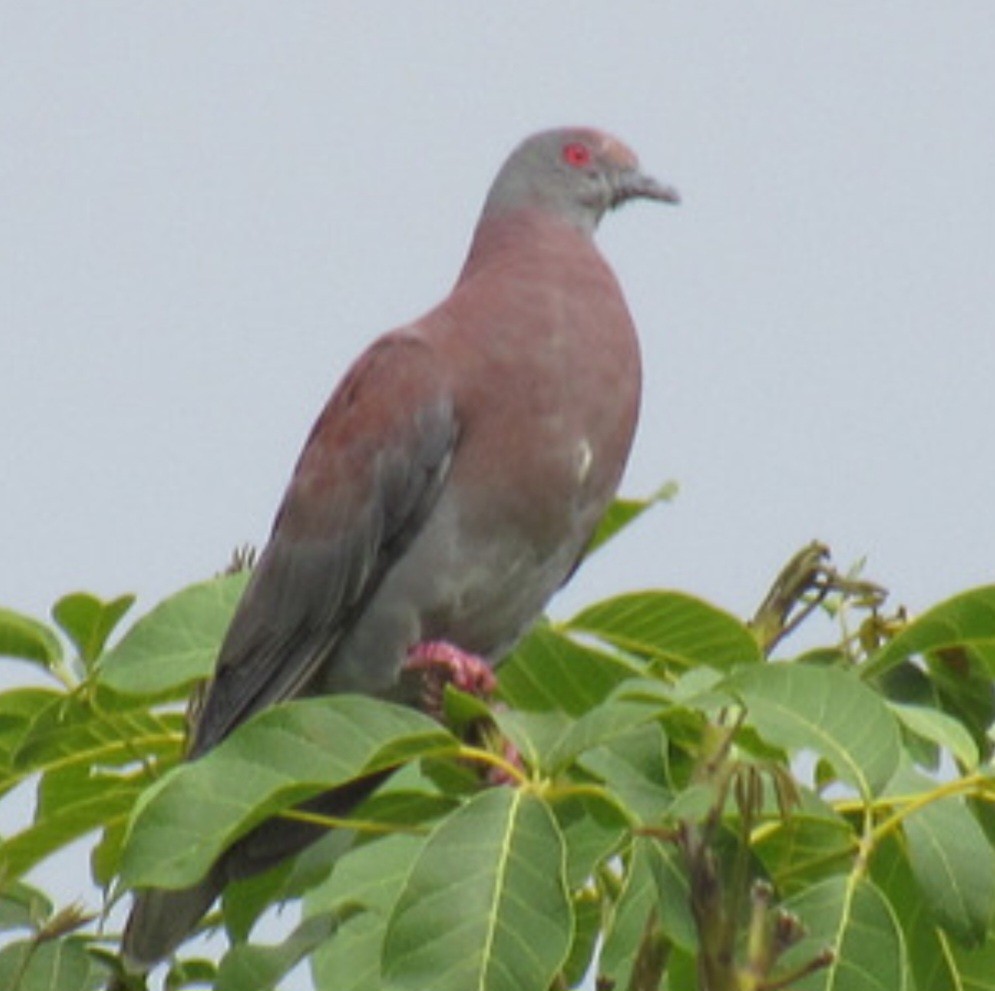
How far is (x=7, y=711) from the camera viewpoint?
3.76m

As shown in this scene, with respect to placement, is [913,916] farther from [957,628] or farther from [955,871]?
[957,628]

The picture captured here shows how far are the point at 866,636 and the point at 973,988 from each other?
0.66 metres

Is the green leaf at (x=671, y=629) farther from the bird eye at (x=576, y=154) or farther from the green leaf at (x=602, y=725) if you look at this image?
the bird eye at (x=576, y=154)

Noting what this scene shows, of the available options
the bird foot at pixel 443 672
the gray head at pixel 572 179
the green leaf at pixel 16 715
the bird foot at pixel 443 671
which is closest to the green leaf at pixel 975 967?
the bird foot at pixel 443 672

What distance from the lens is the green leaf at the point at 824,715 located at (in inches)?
113

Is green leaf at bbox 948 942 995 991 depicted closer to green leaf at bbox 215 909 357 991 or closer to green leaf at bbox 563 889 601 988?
green leaf at bbox 563 889 601 988

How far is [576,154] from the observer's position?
5.62 metres

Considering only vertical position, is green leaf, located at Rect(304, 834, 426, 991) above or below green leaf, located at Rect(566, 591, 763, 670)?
below

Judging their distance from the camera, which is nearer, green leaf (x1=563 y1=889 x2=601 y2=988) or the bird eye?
green leaf (x1=563 y1=889 x2=601 y2=988)

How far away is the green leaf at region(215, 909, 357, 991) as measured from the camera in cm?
332

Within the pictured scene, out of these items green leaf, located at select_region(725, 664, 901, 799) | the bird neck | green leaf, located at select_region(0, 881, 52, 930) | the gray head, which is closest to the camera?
green leaf, located at select_region(725, 664, 901, 799)

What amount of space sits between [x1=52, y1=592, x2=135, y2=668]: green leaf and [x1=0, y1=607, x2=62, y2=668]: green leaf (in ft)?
0.09

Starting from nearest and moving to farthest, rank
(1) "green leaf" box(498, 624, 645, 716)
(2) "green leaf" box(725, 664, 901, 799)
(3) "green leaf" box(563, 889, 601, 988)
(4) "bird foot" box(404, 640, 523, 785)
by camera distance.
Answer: (2) "green leaf" box(725, 664, 901, 799)
(3) "green leaf" box(563, 889, 601, 988)
(1) "green leaf" box(498, 624, 645, 716)
(4) "bird foot" box(404, 640, 523, 785)

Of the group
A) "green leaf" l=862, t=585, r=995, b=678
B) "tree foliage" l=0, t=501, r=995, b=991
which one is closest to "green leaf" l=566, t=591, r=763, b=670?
"tree foliage" l=0, t=501, r=995, b=991
